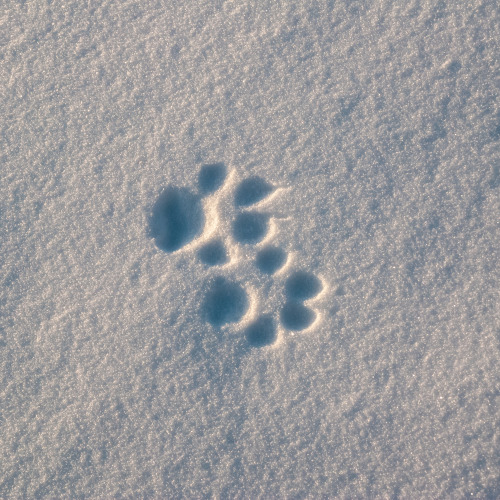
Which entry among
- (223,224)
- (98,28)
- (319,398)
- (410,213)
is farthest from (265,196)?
(98,28)

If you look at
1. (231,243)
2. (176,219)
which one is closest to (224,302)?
(231,243)

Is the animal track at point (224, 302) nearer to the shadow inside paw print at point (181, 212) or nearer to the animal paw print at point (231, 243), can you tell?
the animal paw print at point (231, 243)

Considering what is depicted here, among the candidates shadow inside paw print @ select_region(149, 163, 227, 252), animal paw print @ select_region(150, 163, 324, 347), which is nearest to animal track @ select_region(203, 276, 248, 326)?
animal paw print @ select_region(150, 163, 324, 347)

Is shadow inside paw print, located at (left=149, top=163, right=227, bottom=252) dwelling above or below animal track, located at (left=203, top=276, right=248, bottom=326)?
above

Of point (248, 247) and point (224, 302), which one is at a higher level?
point (248, 247)

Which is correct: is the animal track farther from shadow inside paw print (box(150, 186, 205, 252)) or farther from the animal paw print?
shadow inside paw print (box(150, 186, 205, 252))

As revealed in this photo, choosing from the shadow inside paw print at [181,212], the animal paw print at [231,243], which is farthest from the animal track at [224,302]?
the shadow inside paw print at [181,212]

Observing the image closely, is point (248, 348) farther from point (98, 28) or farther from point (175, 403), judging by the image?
point (98, 28)

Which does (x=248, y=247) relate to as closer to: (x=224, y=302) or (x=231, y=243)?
(x=231, y=243)
